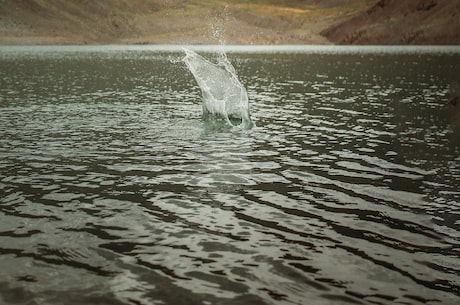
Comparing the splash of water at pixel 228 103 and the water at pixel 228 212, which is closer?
the water at pixel 228 212

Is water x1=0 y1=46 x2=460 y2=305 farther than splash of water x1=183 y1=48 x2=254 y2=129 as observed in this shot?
No

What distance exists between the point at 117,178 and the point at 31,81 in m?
42.8

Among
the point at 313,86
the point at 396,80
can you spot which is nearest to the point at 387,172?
the point at 313,86

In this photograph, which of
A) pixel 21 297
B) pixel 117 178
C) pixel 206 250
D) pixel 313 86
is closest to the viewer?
pixel 21 297

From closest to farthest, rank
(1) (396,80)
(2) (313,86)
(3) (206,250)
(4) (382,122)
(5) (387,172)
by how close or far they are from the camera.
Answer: (3) (206,250)
(5) (387,172)
(4) (382,122)
(2) (313,86)
(1) (396,80)

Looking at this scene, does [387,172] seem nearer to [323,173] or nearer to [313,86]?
[323,173]

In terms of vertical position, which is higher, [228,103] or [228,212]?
[228,103]

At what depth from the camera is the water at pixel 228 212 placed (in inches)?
374

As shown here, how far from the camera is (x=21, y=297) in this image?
895cm

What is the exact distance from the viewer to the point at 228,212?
13.5 meters

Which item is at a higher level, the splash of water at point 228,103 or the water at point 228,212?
the splash of water at point 228,103

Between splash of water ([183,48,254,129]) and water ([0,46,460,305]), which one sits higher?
splash of water ([183,48,254,129])

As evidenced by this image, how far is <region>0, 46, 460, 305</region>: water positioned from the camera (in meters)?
9.50

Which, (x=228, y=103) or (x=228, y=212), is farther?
(x=228, y=103)
